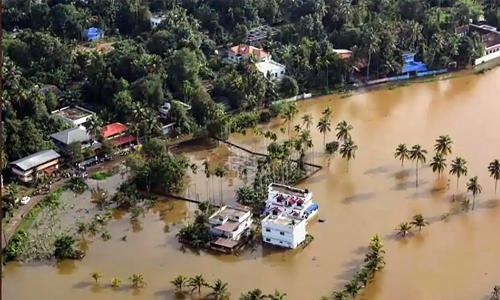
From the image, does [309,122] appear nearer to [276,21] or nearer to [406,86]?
[406,86]

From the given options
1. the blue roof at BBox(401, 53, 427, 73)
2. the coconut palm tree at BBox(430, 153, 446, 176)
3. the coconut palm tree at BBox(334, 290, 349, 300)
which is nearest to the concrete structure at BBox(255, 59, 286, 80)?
the blue roof at BBox(401, 53, 427, 73)

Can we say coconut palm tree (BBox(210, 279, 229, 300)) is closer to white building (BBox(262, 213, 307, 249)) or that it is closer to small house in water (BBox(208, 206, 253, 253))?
small house in water (BBox(208, 206, 253, 253))

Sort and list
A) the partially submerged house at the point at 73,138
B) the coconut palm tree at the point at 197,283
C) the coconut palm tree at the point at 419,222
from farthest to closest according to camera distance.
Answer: the partially submerged house at the point at 73,138 < the coconut palm tree at the point at 419,222 < the coconut palm tree at the point at 197,283

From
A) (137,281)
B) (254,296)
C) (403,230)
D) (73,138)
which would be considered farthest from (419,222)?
(73,138)

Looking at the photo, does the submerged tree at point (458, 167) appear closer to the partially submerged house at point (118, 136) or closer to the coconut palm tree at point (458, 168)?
the coconut palm tree at point (458, 168)

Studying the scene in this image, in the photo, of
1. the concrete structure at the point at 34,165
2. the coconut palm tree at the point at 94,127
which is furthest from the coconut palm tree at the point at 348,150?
the concrete structure at the point at 34,165

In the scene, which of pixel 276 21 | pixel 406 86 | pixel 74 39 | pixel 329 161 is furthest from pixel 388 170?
pixel 74 39
